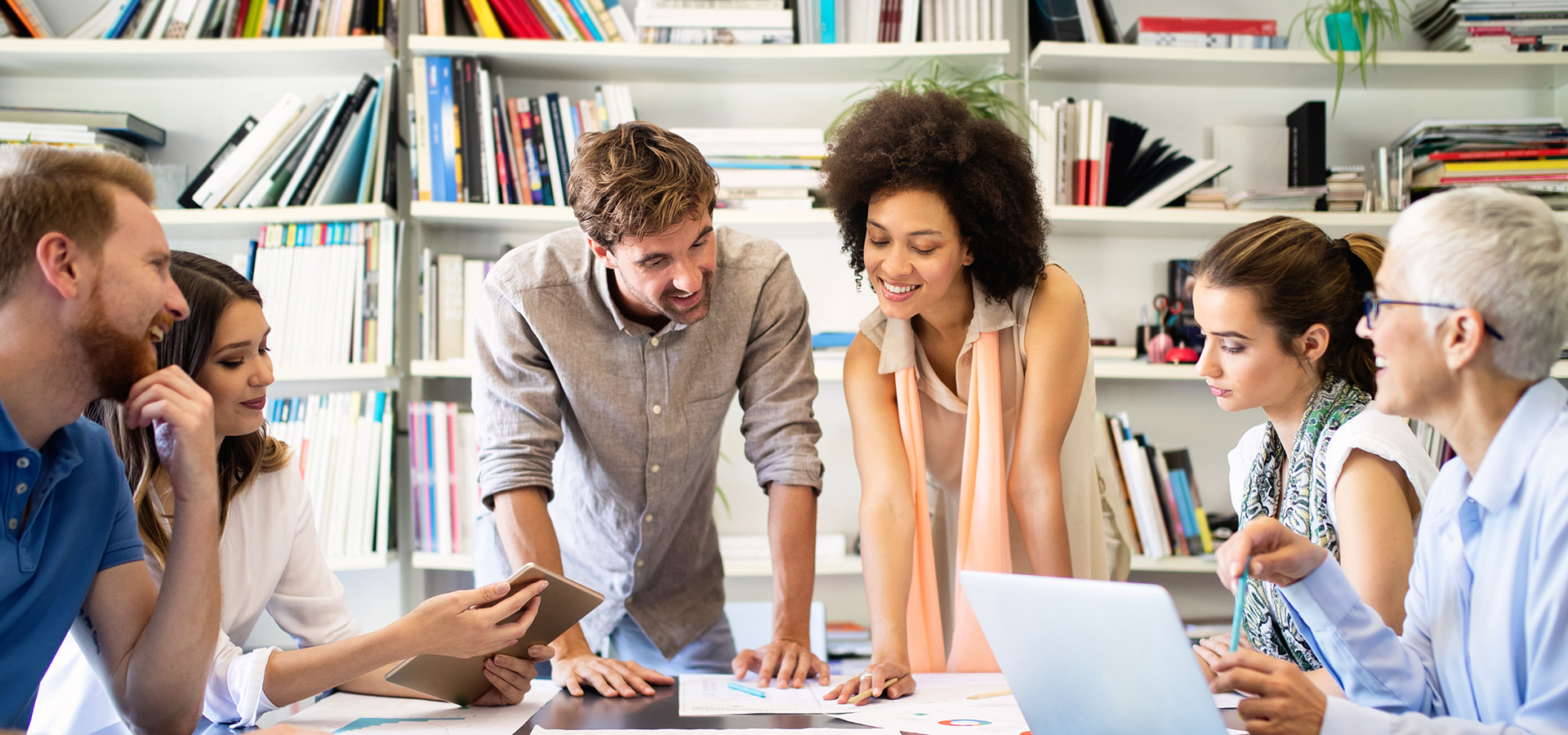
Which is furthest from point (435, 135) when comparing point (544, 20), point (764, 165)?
point (764, 165)

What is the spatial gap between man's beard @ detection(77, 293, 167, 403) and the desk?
570 mm

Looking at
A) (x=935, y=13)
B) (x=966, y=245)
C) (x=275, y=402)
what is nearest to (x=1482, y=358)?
(x=966, y=245)

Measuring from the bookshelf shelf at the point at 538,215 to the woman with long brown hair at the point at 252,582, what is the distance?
3.41 ft

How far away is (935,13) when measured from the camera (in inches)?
97.8

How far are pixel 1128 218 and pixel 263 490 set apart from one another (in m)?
1.99

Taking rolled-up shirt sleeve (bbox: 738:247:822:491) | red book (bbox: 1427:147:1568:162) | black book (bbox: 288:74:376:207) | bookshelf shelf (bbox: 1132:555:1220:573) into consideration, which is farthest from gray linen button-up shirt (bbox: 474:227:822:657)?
red book (bbox: 1427:147:1568:162)

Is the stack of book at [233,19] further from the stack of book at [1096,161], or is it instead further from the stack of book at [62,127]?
the stack of book at [1096,161]

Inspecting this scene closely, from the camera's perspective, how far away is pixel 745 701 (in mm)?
1252

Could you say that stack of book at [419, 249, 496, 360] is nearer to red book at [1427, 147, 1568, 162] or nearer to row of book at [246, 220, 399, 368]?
row of book at [246, 220, 399, 368]

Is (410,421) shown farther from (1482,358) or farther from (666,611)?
(1482,358)

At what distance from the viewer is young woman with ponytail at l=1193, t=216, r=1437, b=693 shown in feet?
4.14

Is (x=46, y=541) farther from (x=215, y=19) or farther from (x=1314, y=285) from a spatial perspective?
(x=215, y=19)

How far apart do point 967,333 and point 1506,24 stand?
188 cm

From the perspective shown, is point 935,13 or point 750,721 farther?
point 935,13
